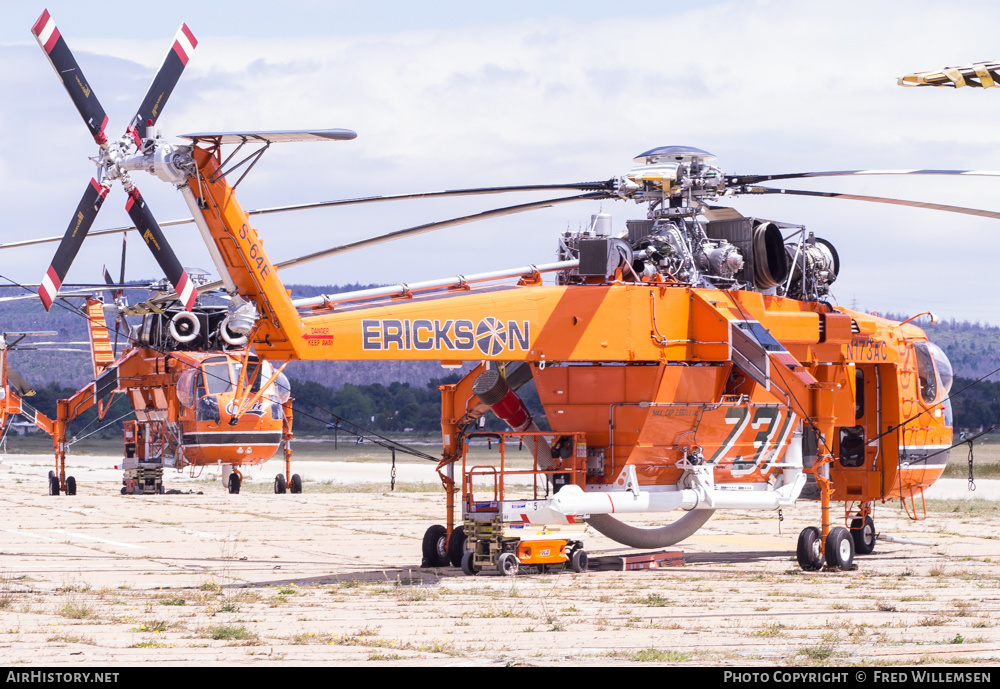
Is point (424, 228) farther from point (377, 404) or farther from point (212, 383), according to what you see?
point (377, 404)

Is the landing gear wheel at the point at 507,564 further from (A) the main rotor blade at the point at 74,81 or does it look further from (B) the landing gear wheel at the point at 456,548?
(A) the main rotor blade at the point at 74,81

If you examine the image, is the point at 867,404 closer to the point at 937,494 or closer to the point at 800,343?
the point at 800,343

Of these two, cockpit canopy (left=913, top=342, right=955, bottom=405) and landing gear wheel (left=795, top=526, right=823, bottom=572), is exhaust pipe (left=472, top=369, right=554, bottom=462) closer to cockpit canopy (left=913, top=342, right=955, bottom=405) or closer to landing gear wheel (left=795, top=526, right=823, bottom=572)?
landing gear wheel (left=795, top=526, right=823, bottom=572)

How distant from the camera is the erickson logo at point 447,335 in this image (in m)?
15.0

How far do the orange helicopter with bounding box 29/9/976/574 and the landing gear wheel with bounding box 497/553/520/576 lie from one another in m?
0.03

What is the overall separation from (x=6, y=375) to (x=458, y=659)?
34.3 m

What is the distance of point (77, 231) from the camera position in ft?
45.5

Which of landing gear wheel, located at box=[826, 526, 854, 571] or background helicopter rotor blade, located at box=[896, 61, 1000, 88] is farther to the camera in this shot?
landing gear wheel, located at box=[826, 526, 854, 571]

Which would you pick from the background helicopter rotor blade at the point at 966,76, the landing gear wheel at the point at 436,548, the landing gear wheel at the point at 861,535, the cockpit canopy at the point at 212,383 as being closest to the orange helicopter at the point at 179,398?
the cockpit canopy at the point at 212,383

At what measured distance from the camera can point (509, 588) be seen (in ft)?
49.1

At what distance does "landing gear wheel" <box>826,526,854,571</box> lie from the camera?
17.6 meters

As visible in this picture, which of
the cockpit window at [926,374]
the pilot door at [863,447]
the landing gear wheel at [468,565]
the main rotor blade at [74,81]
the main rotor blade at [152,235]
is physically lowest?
the landing gear wheel at [468,565]

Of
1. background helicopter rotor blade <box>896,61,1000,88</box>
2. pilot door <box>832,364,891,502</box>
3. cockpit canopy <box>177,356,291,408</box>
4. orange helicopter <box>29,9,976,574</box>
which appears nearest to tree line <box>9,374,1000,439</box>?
cockpit canopy <box>177,356,291,408</box>

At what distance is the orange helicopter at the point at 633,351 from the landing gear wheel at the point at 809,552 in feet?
0.10
